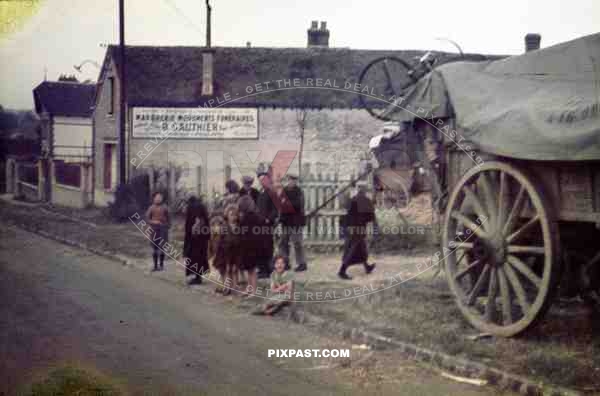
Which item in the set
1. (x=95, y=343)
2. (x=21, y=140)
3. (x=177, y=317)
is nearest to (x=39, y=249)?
(x=21, y=140)

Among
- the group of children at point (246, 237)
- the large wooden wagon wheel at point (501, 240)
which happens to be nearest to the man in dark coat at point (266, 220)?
the group of children at point (246, 237)

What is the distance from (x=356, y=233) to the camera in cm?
1188

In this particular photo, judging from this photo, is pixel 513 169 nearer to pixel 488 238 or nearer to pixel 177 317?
pixel 488 238

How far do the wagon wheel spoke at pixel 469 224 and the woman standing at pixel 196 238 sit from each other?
5.21 m

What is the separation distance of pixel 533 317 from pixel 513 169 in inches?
57.5

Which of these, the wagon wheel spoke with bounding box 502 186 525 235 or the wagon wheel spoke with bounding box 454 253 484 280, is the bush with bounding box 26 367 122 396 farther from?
the wagon wheel spoke with bounding box 502 186 525 235

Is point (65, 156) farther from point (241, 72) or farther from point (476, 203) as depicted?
point (476, 203)

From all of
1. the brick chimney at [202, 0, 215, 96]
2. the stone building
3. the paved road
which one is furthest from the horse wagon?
the brick chimney at [202, 0, 215, 96]

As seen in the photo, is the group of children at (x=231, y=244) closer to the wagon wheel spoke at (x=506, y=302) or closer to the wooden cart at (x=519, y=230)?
the wooden cart at (x=519, y=230)

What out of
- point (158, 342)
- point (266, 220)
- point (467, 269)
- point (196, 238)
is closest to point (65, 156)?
point (196, 238)

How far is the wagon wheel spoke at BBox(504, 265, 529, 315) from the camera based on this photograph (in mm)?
6935

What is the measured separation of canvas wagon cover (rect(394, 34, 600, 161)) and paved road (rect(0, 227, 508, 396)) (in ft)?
7.69

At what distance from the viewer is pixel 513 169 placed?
277 inches

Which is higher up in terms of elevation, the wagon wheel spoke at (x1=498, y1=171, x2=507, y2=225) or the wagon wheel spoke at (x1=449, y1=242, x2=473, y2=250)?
the wagon wheel spoke at (x1=498, y1=171, x2=507, y2=225)
